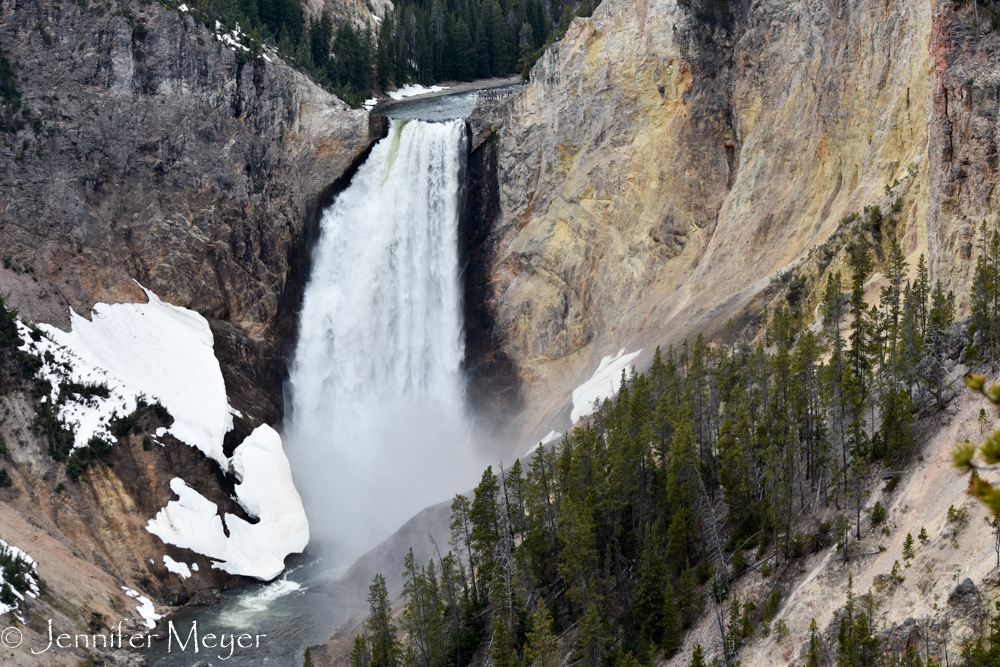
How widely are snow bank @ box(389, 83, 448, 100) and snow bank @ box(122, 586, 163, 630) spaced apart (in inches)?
2175

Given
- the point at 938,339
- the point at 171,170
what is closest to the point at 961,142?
the point at 938,339

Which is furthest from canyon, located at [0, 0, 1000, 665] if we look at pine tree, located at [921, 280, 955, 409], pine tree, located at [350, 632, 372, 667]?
pine tree, located at [350, 632, 372, 667]

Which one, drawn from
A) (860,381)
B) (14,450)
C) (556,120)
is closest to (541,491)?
(860,381)

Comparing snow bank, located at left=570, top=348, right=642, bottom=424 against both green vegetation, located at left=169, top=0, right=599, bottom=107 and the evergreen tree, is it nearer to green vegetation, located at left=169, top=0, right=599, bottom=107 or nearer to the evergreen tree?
green vegetation, located at left=169, top=0, right=599, bottom=107

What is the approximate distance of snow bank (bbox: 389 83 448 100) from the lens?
269 feet

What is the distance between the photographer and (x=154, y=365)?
47875 millimetres

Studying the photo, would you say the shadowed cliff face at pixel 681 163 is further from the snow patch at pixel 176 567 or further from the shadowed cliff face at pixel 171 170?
the snow patch at pixel 176 567

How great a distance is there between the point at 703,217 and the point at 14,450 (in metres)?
39.0

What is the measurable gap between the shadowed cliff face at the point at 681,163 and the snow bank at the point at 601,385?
0.98 m

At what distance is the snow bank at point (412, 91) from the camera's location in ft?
269

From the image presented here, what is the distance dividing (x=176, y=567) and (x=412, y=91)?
57494 millimetres

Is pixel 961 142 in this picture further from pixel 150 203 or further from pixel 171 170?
pixel 171 170

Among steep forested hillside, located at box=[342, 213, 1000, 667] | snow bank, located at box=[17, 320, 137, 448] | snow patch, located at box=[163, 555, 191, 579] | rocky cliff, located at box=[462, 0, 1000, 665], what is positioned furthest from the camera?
snow bank, located at box=[17, 320, 137, 448]

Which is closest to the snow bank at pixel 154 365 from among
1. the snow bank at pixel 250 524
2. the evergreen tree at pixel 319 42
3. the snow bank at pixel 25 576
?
the snow bank at pixel 250 524
